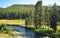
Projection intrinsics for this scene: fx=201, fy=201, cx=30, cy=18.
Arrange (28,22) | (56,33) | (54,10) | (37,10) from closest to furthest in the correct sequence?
(56,33), (54,10), (37,10), (28,22)

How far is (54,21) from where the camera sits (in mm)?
82250

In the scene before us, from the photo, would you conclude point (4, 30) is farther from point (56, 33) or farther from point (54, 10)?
point (54, 10)

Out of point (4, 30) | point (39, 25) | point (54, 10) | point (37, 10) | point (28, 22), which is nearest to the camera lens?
point (4, 30)

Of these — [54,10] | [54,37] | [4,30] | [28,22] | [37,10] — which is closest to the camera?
[4,30]

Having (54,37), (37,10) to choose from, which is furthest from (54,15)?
(37,10)

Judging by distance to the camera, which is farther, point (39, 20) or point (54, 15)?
point (39, 20)

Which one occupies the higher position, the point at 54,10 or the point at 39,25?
the point at 54,10

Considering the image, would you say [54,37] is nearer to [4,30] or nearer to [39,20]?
[4,30]

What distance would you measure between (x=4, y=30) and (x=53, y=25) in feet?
90.9

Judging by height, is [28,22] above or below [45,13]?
below

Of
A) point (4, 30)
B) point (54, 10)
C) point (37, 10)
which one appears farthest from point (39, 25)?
point (4, 30)

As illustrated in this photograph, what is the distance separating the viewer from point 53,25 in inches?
3238

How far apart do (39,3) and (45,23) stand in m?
12.4

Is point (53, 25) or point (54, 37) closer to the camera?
point (54, 37)
